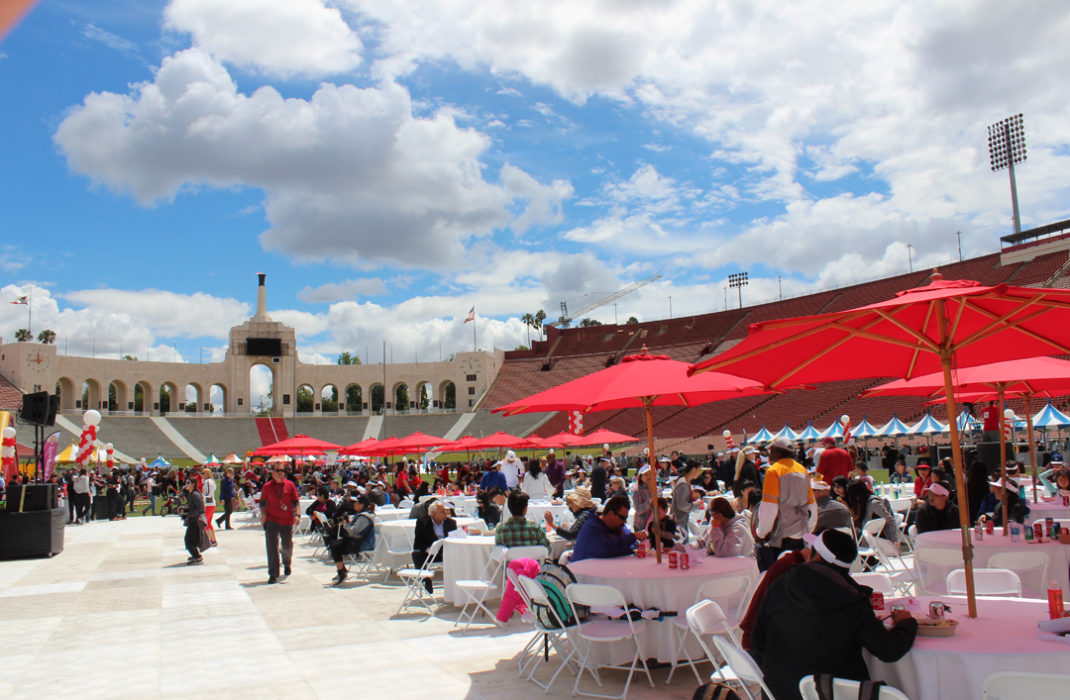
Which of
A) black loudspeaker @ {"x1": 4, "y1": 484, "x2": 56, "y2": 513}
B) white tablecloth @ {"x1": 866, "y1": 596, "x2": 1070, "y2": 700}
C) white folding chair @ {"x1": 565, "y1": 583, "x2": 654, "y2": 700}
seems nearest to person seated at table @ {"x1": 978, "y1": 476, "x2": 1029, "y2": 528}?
white tablecloth @ {"x1": 866, "y1": 596, "x2": 1070, "y2": 700}

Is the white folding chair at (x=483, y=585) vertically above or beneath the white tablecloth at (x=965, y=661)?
beneath

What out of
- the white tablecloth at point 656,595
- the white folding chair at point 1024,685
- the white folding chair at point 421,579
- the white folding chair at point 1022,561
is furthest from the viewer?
the white folding chair at point 421,579

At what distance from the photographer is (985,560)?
641 centimetres

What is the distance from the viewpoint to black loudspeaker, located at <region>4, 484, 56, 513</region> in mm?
13891

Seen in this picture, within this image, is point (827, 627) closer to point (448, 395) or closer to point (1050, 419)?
point (1050, 419)

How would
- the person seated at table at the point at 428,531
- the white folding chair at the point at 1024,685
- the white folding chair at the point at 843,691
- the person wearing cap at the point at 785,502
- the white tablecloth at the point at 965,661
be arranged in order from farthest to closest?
the person seated at table at the point at 428,531, the person wearing cap at the point at 785,502, the white tablecloth at the point at 965,661, the white folding chair at the point at 843,691, the white folding chair at the point at 1024,685

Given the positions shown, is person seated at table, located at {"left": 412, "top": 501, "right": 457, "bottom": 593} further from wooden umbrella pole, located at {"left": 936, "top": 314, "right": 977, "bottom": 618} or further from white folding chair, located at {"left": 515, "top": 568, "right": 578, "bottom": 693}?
wooden umbrella pole, located at {"left": 936, "top": 314, "right": 977, "bottom": 618}

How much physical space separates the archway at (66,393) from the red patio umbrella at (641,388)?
5644 cm

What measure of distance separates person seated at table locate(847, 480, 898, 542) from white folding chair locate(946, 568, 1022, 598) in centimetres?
333

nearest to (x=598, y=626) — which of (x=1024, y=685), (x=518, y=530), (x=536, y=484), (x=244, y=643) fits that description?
(x=518, y=530)

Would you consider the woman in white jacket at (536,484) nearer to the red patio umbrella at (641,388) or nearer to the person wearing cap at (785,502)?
the red patio umbrella at (641,388)

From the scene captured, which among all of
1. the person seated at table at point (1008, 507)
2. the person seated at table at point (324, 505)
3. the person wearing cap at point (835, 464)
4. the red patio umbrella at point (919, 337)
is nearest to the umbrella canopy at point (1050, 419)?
the person wearing cap at point (835, 464)

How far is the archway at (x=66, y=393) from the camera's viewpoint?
176ft

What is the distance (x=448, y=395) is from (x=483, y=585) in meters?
67.2
